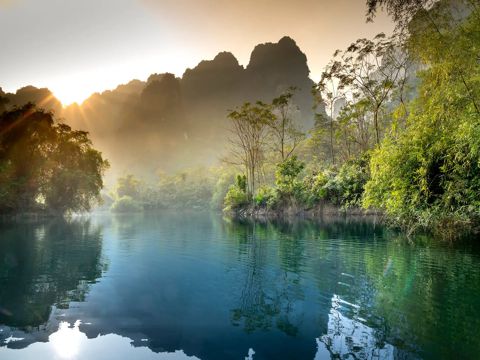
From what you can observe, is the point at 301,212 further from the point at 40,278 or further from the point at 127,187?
the point at 127,187

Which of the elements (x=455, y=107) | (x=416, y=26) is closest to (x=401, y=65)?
(x=416, y=26)

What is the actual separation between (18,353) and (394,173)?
1315 centimetres

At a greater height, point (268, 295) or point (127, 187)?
point (127, 187)

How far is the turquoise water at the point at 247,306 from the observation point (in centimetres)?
580

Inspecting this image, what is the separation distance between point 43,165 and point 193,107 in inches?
5387

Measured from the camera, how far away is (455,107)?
11.5 meters

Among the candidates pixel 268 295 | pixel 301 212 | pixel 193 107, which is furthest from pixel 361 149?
pixel 193 107

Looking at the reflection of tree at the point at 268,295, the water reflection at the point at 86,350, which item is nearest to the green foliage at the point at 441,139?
the reflection of tree at the point at 268,295

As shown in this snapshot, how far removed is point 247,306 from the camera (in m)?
7.93

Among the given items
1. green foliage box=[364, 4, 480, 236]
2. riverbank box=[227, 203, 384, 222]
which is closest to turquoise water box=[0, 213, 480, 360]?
green foliage box=[364, 4, 480, 236]

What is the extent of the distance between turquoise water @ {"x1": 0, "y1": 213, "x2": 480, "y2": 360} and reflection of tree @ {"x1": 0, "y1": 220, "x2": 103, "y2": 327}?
1.7 inches

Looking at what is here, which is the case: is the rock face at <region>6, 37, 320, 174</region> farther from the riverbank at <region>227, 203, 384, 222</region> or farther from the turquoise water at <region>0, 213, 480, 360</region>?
the turquoise water at <region>0, 213, 480, 360</region>

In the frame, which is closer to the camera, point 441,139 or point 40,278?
point 40,278

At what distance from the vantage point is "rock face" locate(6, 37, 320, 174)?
6491 inches
